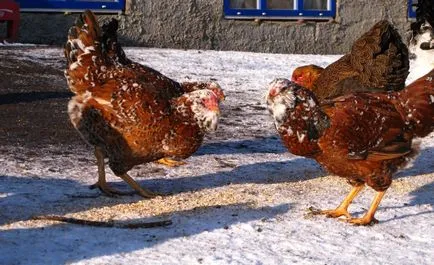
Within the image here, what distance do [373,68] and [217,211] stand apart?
2578 mm

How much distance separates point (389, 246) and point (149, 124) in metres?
1.99

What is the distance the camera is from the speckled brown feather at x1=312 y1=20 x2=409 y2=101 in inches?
324

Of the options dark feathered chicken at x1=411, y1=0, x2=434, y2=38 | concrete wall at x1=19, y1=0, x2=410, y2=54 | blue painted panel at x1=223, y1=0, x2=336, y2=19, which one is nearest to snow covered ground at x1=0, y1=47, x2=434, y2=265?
dark feathered chicken at x1=411, y1=0, x2=434, y2=38

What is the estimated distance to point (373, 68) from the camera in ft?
27.0

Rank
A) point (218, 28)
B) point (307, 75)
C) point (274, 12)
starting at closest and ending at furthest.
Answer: point (307, 75) → point (218, 28) → point (274, 12)

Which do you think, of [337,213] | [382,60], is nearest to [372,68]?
[382,60]

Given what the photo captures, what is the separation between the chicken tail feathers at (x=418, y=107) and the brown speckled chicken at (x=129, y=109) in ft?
4.67

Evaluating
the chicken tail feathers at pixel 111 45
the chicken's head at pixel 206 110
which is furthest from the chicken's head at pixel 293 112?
the chicken tail feathers at pixel 111 45

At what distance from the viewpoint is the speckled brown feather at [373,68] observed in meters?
8.22

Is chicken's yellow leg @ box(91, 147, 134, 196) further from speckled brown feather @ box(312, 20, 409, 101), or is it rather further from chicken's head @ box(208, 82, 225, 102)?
speckled brown feather @ box(312, 20, 409, 101)

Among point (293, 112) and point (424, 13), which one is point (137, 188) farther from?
point (424, 13)

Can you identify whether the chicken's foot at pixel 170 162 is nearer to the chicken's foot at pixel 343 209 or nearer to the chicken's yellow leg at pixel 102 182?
the chicken's yellow leg at pixel 102 182

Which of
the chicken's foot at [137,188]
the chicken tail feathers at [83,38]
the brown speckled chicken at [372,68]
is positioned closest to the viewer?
the chicken's foot at [137,188]

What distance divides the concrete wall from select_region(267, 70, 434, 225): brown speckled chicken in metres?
9.12
